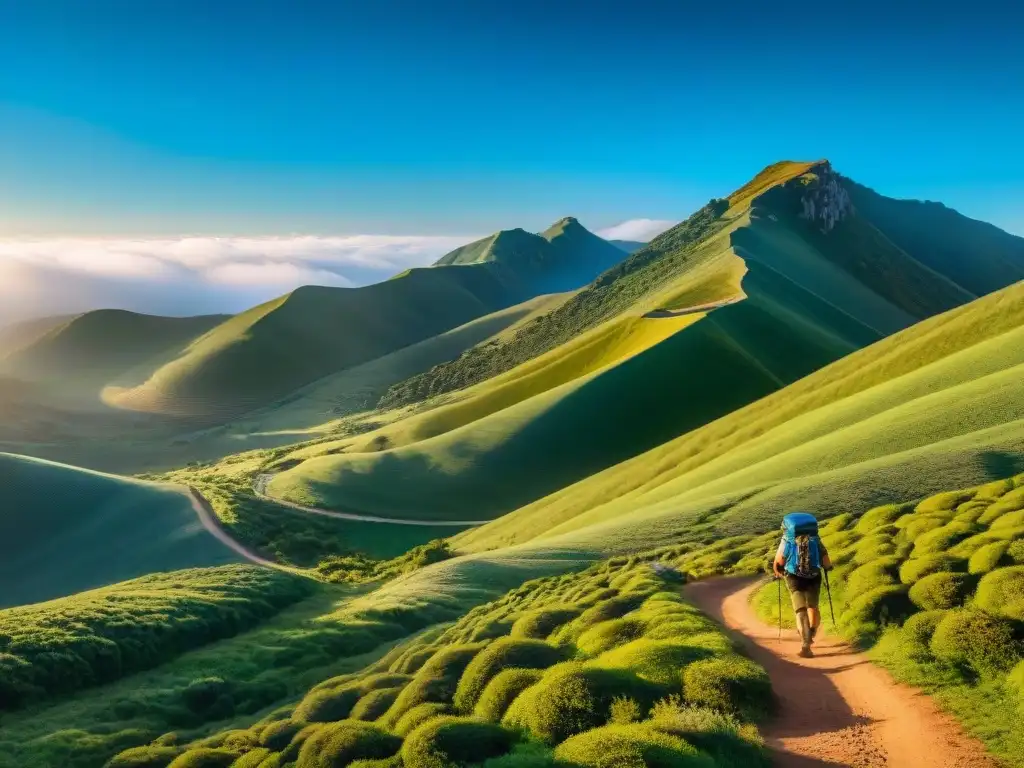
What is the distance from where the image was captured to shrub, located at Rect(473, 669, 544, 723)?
14469 mm

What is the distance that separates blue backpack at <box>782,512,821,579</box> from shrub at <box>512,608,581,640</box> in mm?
7900

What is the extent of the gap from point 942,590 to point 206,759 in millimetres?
19761

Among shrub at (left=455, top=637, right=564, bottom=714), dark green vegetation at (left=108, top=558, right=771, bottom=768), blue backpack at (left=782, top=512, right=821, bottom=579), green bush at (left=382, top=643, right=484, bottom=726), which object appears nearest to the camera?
dark green vegetation at (left=108, top=558, right=771, bottom=768)

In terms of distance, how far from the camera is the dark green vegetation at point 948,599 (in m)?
12.2

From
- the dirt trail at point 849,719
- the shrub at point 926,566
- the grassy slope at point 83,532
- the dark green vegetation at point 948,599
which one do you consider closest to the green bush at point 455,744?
the dirt trail at point 849,719

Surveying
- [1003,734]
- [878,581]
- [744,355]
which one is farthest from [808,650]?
[744,355]

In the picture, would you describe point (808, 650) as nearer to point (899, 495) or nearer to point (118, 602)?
point (899, 495)

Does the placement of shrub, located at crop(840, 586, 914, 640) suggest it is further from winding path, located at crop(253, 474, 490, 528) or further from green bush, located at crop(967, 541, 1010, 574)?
winding path, located at crop(253, 474, 490, 528)

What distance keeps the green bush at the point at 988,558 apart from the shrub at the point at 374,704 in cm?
1540

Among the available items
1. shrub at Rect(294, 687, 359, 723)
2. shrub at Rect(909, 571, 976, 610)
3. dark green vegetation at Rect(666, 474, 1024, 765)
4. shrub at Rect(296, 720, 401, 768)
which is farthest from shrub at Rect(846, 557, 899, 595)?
shrub at Rect(294, 687, 359, 723)

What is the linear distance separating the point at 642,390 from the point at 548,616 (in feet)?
245

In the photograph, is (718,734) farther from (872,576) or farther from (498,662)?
(872,576)

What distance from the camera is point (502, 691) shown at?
1495 centimetres

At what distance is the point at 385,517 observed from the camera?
74500 millimetres
